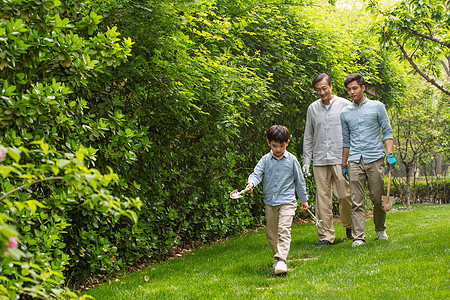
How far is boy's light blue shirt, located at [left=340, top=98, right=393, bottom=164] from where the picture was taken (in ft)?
18.7

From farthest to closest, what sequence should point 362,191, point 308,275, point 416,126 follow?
point 416,126, point 362,191, point 308,275

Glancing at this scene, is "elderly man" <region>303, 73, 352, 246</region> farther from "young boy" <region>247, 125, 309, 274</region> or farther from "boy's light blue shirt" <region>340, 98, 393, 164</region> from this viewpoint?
"young boy" <region>247, 125, 309, 274</region>

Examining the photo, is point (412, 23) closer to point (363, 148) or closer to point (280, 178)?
point (363, 148)

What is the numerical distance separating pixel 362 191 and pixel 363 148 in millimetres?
619

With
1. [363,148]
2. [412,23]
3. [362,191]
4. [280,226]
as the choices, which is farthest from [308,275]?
[412,23]

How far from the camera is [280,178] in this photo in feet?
15.6

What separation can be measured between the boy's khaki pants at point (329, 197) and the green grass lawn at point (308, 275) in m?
0.29

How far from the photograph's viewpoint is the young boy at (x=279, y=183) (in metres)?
4.66

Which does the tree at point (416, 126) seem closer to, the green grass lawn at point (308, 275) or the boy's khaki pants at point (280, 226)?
the green grass lawn at point (308, 275)

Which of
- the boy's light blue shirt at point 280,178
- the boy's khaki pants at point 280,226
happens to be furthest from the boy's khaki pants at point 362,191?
the boy's khaki pants at point 280,226

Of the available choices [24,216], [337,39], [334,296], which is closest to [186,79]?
[24,216]

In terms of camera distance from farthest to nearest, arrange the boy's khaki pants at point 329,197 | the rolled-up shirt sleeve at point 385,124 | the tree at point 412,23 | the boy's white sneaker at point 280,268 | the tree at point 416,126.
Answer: the tree at point 416,126, the tree at point 412,23, the boy's khaki pants at point 329,197, the rolled-up shirt sleeve at point 385,124, the boy's white sneaker at point 280,268

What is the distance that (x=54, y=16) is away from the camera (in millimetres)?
3416

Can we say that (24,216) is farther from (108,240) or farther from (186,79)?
(186,79)
